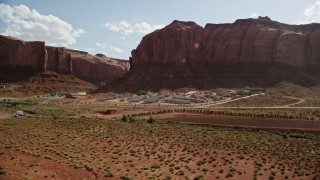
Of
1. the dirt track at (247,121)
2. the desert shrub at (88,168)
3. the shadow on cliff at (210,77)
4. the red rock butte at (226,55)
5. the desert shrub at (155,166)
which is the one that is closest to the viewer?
the desert shrub at (88,168)

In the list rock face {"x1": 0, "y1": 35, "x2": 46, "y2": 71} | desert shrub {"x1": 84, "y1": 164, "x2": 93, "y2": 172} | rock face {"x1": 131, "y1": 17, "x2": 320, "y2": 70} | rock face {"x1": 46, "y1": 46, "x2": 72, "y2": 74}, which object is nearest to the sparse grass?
desert shrub {"x1": 84, "y1": 164, "x2": 93, "y2": 172}

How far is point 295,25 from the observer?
142m

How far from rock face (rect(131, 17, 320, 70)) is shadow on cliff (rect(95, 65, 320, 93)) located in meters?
4.11

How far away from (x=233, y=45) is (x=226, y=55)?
5191 millimetres

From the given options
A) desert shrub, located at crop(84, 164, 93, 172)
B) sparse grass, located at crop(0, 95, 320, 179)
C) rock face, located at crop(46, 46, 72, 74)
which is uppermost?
rock face, located at crop(46, 46, 72, 74)

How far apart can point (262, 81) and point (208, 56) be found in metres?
30.5

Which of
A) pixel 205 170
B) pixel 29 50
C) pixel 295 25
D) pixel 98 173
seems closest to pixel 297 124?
pixel 205 170

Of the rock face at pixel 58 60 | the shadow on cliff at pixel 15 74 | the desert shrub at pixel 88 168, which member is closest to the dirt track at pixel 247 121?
the desert shrub at pixel 88 168

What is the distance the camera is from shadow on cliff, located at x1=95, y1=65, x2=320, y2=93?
119 metres

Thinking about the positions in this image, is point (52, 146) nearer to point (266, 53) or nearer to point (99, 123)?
point (99, 123)

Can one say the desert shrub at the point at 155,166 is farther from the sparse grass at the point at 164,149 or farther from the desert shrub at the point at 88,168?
the desert shrub at the point at 88,168

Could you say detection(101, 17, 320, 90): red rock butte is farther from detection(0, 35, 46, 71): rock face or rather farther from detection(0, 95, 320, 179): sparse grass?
detection(0, 95, 320, 179): sparse grass

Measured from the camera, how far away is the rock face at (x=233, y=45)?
129750 millimetres

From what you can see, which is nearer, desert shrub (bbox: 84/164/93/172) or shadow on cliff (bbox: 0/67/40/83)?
desert shrub (bbox: 84/164/93/172)
